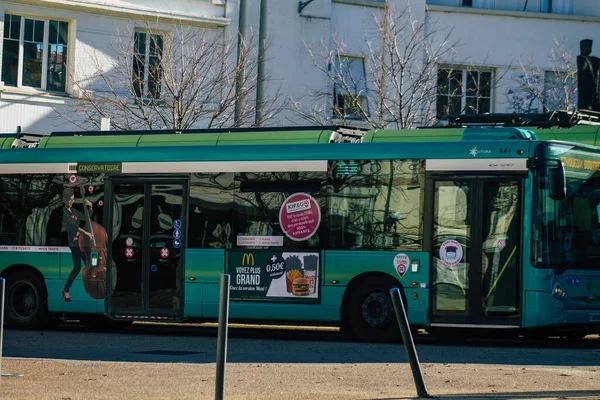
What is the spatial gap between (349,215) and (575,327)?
11.5 feet

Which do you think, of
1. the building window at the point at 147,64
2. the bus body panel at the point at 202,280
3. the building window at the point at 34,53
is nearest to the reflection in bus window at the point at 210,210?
the bus body panel at the point at 202,280

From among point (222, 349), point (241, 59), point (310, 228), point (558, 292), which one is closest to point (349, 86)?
point (241, 59)

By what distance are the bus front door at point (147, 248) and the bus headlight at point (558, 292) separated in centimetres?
558

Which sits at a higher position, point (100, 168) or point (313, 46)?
point (313, 46)

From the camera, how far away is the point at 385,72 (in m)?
29.5

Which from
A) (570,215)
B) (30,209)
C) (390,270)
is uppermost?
(570,215)

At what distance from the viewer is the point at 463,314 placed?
651 inches

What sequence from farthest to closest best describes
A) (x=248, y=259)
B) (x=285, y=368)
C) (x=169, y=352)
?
(x=248, y=259)
(x=169, y=352)
(x=285, y=368)

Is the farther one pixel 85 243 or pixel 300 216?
pixel 85 243

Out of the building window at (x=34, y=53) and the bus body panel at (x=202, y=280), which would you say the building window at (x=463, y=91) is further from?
the bus body panel at (x=202, y=280)

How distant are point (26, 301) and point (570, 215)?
8784mm

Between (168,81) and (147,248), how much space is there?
9561 mm

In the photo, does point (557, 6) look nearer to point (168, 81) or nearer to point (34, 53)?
point (168, 81)

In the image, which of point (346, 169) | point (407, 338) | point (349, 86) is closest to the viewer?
point (407, 338)
